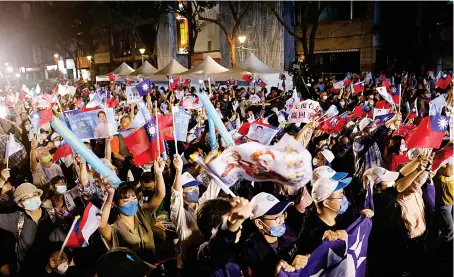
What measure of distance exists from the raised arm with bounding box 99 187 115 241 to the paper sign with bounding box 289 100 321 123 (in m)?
4.69

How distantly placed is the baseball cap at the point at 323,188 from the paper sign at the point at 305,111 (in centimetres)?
383

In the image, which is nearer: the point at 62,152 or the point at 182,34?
the point at 62,152

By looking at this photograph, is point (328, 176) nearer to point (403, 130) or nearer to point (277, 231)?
point (277, 231)

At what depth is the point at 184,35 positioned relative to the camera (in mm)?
40625

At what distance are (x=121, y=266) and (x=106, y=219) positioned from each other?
133cm

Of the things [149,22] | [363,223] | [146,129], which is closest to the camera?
[363,223]

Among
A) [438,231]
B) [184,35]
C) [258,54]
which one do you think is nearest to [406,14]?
[258,54]

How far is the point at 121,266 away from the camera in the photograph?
2834 millimetres

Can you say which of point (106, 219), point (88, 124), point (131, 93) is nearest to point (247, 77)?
point (131, 93)

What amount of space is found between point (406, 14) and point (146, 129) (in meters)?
28.6

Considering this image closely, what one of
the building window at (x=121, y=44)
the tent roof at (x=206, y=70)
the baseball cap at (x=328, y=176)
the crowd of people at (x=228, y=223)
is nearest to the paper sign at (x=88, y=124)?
the crowd of people at (x=228, y=223)

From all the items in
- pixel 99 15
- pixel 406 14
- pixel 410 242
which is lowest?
pixel 410 242

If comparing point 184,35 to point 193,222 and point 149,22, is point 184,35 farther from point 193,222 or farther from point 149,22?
point 193,222

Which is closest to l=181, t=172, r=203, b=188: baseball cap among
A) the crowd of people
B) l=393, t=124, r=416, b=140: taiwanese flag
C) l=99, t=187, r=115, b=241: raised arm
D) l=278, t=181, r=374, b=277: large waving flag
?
the crowd of people
